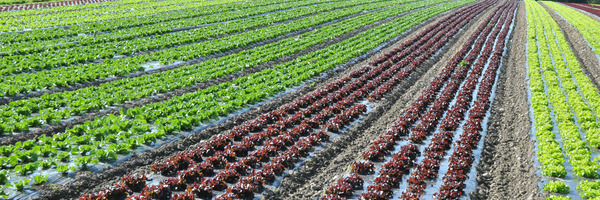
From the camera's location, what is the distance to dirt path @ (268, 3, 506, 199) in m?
8.95

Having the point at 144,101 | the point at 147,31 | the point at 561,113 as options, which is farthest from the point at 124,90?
the point at 561,113

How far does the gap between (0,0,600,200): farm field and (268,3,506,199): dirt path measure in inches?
2.0

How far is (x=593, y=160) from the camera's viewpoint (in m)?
10.2

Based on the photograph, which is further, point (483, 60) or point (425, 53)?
point (425, 53)

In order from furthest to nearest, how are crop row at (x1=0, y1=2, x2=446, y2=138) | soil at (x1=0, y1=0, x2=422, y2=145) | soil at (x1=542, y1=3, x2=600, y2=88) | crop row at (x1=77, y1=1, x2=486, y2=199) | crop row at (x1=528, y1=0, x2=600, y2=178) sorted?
1. soil at (x1=542, y1=3, x2=600, y2=88)
2. crop row at (x1=0, y1=2, x2=446, y2=138)
3. soil at (x1=0, y1=0, x2=422, y2=145)
4. crop row at (x1=528, y1=0, x2=600, y2=178)
5. crop row at (x1=77, y1=1, x2=486, y2=199)

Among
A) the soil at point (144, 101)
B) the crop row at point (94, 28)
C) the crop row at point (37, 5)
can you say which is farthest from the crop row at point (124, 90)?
the crop row at point (37, 5)

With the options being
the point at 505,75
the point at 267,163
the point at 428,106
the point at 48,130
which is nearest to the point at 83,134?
the point at 48,130

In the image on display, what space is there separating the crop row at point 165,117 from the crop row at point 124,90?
1328mm

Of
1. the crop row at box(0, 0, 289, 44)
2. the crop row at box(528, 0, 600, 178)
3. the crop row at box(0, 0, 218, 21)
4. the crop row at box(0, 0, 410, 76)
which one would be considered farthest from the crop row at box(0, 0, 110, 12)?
the crop row at box(528, 0, 600, 178)

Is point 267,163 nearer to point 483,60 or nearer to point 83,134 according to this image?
point 83,134

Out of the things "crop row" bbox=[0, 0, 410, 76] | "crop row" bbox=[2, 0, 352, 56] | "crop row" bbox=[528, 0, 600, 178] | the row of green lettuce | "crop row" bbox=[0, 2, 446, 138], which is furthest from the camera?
"crop row" bbox=[2, 0, 352, 56]

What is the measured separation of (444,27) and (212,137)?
29.6 metres

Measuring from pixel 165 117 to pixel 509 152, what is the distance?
1034 centimetres

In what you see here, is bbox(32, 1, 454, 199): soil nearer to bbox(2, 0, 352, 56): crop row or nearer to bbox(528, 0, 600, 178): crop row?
bbox(528, 0, 600, 178): crop row
